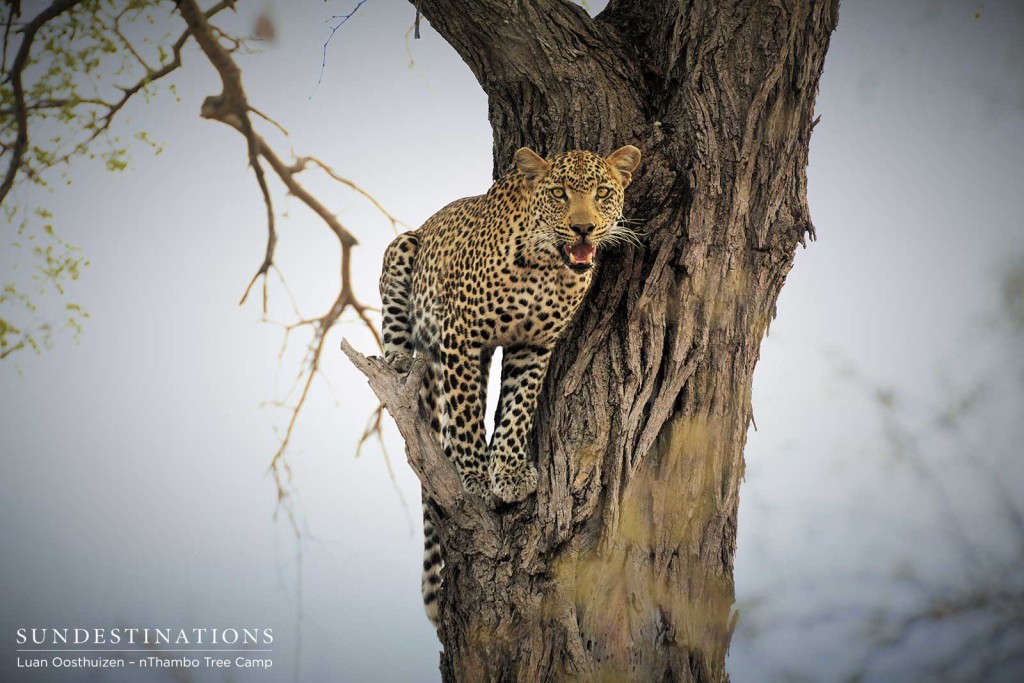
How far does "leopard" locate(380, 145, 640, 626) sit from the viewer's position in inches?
191

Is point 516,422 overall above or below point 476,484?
above

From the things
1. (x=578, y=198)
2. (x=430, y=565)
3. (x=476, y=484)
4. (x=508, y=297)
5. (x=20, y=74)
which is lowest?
(x=430, y=565)

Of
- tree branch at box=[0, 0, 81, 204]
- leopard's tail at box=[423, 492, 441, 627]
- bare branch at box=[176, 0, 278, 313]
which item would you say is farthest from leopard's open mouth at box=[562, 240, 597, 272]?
tree branch at box=[0, 0, 81, 204]

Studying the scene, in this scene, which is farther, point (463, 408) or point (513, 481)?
point (463, 408)

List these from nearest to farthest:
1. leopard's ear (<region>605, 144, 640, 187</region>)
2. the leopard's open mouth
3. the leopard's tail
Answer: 1. the leopard's open mouth
2. leopard's ear (<region>605, 144, 640, 187</region>)
3. the leopard's tail

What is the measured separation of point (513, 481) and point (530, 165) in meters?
1.42

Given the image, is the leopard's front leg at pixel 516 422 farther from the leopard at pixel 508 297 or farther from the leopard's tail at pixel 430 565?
the leopard's tail at pixel 430 565

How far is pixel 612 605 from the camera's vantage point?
482 centimetres

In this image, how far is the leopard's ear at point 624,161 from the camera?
189 inches

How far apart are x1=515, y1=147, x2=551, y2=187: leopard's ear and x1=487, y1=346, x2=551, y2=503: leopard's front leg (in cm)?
80

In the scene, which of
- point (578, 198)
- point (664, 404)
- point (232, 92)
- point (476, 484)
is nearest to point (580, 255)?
point (578, 198)

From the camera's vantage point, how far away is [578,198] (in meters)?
4.80

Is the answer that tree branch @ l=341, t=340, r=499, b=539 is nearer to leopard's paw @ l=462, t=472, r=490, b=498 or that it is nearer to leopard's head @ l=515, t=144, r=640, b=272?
leopard's paw @ l=462, t=472, r=490, b=498

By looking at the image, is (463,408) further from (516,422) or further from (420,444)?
(420,444)
